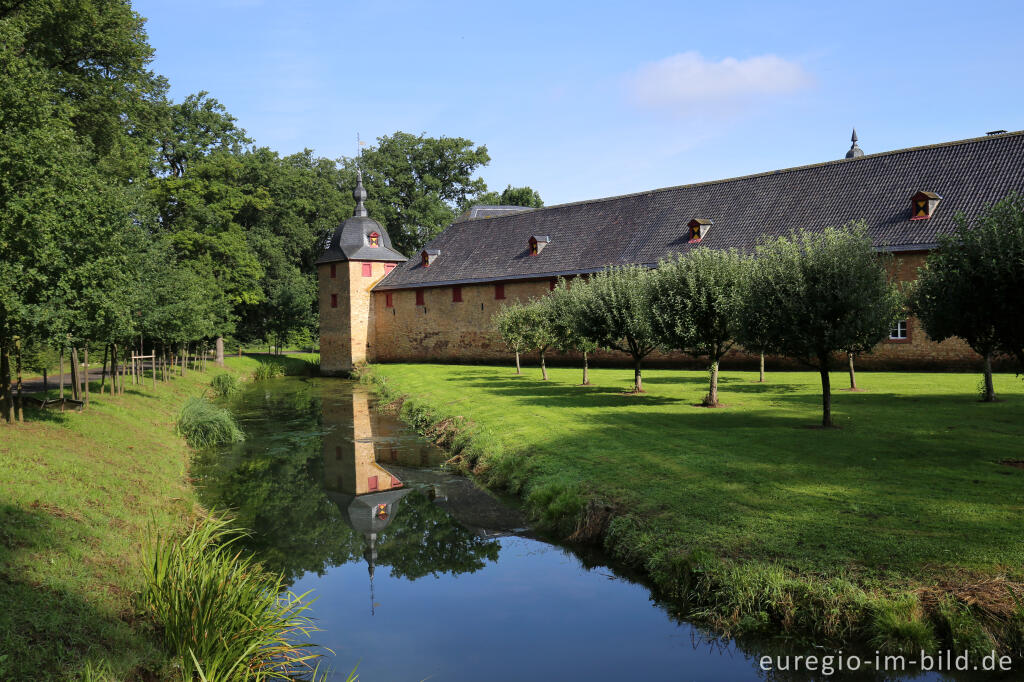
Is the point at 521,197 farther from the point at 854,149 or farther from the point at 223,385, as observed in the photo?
the point at 223,385

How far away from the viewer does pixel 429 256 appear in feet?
123

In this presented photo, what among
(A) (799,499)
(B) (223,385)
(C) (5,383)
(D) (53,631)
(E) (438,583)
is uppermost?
(C) (5,383)

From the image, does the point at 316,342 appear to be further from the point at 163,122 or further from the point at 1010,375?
the point at 1010,375

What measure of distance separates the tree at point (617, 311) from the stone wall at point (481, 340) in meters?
→ 7.91

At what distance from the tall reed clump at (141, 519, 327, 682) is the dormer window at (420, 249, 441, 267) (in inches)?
1242

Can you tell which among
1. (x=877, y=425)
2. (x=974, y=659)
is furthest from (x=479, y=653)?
(x=877, y=425)

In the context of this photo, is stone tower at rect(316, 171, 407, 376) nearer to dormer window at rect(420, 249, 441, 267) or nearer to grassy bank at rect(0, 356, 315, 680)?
dormer window at rect(420, 249, 441, 267)

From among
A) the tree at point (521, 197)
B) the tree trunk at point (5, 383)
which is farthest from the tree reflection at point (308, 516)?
the tree at point (521, 197)

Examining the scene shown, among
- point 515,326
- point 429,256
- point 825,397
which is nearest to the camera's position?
point 825,397

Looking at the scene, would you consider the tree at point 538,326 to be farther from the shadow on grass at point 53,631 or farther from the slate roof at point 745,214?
the shadow on grass at point 53,631

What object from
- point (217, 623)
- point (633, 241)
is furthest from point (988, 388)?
point (633, 241)

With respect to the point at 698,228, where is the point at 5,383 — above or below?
below

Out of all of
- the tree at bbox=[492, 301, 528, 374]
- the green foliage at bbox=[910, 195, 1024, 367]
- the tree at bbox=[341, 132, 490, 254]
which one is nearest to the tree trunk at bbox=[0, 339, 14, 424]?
the green foliage at bbox=[910, 195, 1024, 367]

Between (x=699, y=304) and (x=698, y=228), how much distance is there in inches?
500
